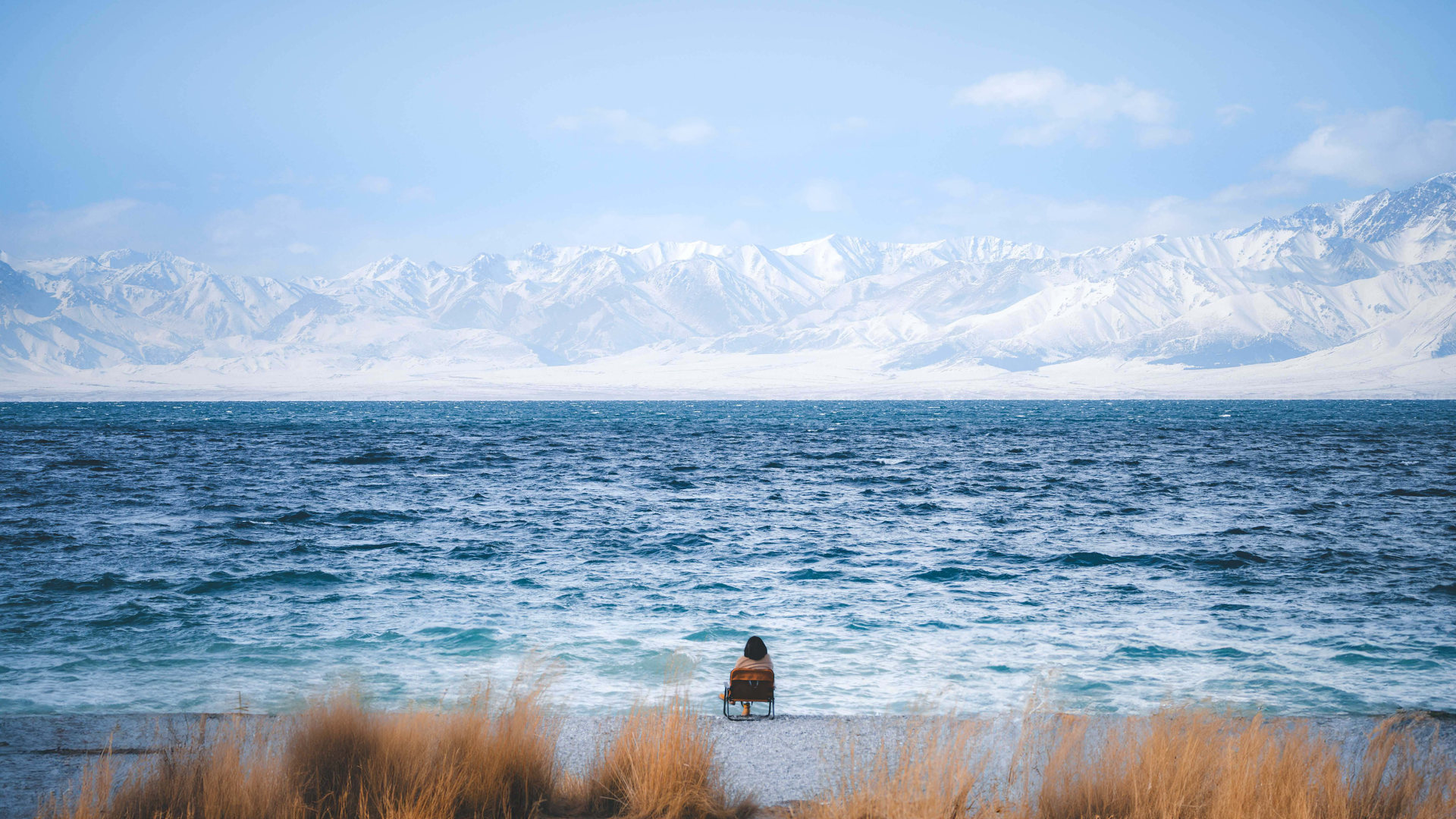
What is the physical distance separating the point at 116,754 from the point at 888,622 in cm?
980

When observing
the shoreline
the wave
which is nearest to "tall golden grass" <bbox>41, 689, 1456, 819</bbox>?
the shoreline

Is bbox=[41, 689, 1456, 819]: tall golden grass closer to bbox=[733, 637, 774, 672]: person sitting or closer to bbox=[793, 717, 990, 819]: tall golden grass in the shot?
bbox=[793, 717, 990, 819]: tall golden grass

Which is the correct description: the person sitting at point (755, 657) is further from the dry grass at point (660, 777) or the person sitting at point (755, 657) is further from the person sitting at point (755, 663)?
the dry grass at point (660, 777)

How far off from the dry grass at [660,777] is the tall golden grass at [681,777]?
12 mm

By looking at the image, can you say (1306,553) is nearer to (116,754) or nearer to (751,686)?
(751,686)

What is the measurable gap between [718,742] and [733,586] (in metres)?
8.85

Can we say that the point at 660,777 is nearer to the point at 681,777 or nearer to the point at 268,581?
the point at 681,777

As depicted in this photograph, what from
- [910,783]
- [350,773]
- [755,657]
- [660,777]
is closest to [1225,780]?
[910,783]

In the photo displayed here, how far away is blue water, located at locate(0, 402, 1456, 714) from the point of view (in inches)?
427

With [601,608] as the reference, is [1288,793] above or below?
above

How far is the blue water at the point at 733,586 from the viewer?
35.6 feet

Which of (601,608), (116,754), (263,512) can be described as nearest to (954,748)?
(116,754)

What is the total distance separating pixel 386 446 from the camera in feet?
198

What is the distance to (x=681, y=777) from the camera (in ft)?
19.7
